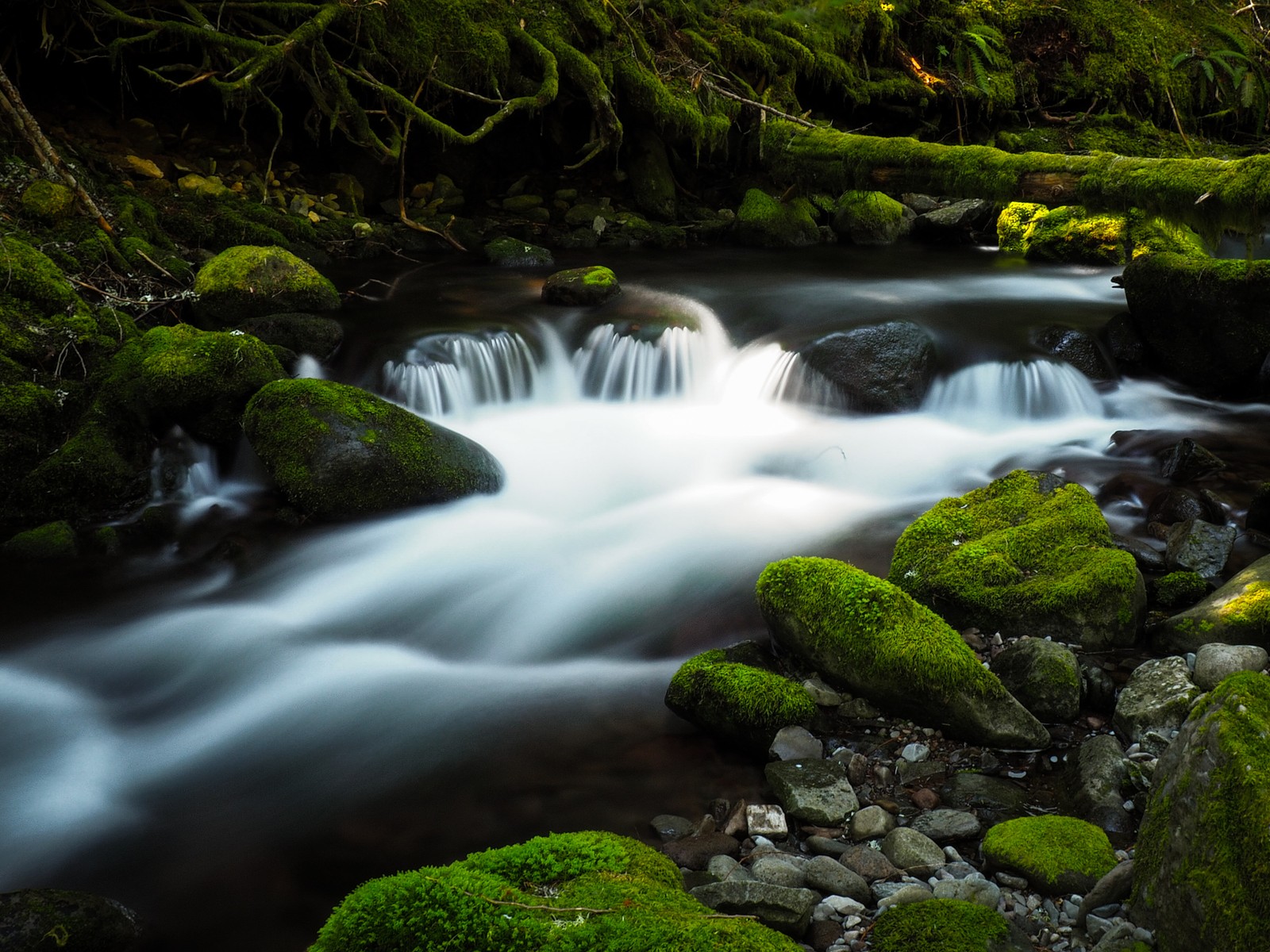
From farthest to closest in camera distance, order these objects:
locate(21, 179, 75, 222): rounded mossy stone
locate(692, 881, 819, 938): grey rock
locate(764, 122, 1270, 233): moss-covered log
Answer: locate(21, 179, 75, 222): rounded mossy stone → locate(764, 122, 1270, 233): moss-covered log → locate(692, 881, 819, 938): grey rock

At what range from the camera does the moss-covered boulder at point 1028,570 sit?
448cm

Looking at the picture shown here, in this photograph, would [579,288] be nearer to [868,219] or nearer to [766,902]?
[868,219]

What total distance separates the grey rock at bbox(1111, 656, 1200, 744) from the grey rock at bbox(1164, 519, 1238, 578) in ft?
4.22

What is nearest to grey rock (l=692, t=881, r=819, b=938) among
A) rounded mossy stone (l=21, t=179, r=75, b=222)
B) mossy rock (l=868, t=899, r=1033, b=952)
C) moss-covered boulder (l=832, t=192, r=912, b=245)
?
mossy rock (l=868, t=899, r=1033, b=952)

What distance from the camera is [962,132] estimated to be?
50.8 feet

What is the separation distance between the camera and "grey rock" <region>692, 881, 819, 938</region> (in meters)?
2.81

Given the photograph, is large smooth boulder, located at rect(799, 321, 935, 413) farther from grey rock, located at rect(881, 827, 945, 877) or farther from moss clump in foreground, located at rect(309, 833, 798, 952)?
moss clump in foreground, located at rect(309, 833, 798, 952)

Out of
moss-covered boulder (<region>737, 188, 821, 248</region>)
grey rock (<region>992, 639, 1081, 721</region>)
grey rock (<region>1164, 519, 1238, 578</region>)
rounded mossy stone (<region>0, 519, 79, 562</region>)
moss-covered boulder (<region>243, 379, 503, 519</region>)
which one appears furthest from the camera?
moss-covered boulder (<region>737, 188, 821, 248</region>)

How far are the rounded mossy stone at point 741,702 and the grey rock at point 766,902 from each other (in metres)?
1.10

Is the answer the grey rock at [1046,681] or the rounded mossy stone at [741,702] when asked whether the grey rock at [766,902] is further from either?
the grey rock at [1046,681]

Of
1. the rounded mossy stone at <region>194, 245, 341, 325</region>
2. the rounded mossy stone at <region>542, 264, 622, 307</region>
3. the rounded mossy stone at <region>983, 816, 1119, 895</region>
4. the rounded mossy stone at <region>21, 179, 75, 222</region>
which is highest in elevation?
the rounded mossy stone at <region>21, 179, 75, 222</region>

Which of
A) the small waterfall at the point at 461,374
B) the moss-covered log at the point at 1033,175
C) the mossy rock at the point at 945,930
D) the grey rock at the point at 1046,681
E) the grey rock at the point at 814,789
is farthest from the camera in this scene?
the small waterfall at the point at 461,374

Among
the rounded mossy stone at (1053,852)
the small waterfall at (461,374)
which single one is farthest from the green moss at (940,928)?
the small waterfall at (461,374)

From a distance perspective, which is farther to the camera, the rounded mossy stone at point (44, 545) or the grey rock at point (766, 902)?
the rounded mossy stone at point (44, 545)
